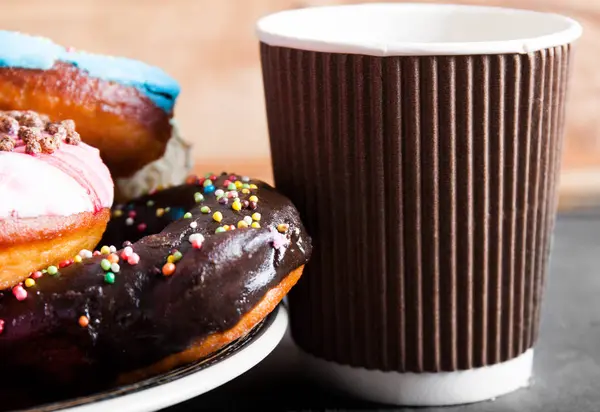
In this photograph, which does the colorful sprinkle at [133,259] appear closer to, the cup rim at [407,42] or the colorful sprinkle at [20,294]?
the colorful sprinkle at [20,294]

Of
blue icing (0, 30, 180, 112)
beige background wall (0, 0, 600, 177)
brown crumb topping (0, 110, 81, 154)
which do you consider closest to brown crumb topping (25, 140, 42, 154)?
brown crumb topping (0, 110, 81, 154)

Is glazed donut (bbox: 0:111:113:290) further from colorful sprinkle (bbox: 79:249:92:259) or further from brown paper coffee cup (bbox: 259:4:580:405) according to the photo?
brown paper coffee cup (bbox: 259:4:580:405)

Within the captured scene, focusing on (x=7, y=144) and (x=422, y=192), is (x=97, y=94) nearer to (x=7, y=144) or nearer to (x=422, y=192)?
(x=7, y=144)

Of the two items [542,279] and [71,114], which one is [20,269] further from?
[542,279]

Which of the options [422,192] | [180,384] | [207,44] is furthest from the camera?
[207,44]

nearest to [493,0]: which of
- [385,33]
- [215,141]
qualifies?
[215,141]

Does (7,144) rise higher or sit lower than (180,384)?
higher

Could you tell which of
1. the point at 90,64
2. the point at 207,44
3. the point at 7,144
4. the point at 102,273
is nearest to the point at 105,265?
the point at 102,273
